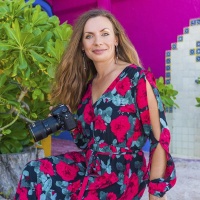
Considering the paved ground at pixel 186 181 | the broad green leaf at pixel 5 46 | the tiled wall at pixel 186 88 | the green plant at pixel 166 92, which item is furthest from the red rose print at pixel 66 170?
the tiled wall at pixel 186 88

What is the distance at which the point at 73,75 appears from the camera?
1568mm

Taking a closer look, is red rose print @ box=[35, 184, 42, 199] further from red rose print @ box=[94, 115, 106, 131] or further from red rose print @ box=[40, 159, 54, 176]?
red rose print @ box=[94, 115, 106, 131]

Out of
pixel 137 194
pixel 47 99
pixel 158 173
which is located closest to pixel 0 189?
pixel 47 99

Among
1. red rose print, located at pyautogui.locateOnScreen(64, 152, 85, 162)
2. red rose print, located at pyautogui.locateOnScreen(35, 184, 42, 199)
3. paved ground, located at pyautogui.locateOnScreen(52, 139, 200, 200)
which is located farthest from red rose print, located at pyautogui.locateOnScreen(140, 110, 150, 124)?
paved ground, located at pyautogui.locateOnScreen(52, 139, 200, 200)

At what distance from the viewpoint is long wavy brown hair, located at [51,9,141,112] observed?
57.5 inches

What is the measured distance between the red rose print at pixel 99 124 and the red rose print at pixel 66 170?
0.60 ft

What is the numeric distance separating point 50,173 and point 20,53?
651 mm

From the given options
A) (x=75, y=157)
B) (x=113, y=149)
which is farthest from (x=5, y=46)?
(x=113, y=149)

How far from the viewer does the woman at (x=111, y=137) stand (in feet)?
4.14

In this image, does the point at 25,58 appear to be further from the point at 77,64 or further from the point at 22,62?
the point at 77,64

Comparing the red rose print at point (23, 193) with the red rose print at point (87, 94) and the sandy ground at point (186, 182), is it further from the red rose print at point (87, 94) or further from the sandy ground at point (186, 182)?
the sandy ground at point (186, 182)

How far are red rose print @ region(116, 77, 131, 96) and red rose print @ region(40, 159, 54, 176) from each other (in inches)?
15.0

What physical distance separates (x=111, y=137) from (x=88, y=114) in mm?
154

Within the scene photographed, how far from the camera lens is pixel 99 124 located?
1340mm
